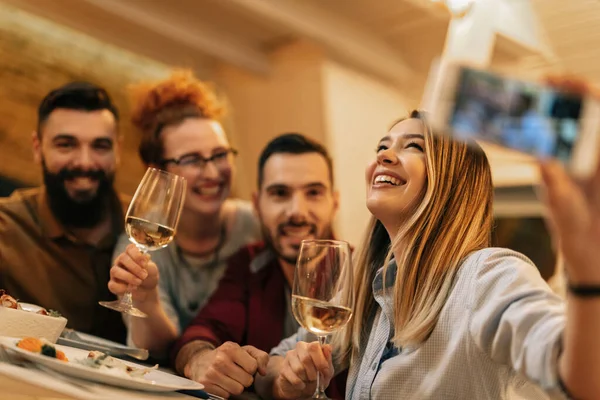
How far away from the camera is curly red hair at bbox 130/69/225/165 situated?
7.00ft

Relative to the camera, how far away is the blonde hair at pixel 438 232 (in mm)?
1124

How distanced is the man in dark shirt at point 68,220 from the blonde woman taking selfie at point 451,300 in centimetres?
87

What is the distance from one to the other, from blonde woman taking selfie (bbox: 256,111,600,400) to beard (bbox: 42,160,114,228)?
97cm

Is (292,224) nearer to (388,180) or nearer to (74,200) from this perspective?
(388,180)

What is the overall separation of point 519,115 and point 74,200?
1.69 meters

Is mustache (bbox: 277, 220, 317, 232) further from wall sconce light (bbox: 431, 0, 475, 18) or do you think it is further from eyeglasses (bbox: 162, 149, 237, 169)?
wall sconce light (bbox: 431, 0, 475, 18)

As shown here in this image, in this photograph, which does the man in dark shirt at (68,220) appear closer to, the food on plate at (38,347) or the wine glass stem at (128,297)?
the wine glass stem at (128,297)

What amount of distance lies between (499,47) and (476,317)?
7.28ft

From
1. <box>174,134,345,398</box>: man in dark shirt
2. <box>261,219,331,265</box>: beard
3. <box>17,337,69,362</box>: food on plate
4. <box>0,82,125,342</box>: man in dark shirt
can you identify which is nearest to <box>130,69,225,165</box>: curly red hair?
<box>0,82,125,342</box>: man in dark shirt

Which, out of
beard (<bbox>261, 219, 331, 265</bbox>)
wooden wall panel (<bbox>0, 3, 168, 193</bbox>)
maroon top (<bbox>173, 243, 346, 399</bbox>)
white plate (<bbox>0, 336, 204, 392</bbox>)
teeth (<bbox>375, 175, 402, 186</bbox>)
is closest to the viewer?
white plate (<bbox>0, 336, 204, 392</bbox>)

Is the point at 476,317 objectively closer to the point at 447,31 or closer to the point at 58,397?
the point at 58,397

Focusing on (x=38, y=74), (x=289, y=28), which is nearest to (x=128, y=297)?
(x=38, y=74)

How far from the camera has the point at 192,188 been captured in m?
2.05

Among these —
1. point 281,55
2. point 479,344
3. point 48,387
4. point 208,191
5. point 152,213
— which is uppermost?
point 281,55
